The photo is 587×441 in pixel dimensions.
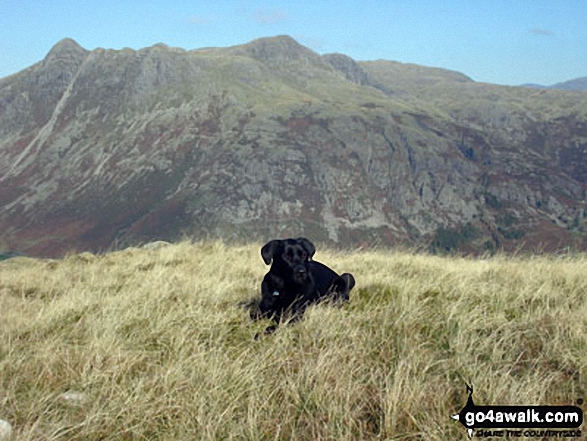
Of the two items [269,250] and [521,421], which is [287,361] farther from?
[269,250]

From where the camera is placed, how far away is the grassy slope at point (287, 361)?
3551 millimetres

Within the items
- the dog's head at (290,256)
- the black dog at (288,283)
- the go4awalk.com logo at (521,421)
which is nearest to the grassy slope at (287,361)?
the go4awalk.com logo at (521,421)

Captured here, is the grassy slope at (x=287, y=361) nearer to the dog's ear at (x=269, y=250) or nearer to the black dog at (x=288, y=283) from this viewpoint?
the black dog at (x=288, y=283)

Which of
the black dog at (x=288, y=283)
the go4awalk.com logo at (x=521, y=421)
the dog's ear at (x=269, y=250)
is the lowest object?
the go4awalk.com logo at (x=521, y=421)

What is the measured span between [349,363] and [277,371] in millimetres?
692

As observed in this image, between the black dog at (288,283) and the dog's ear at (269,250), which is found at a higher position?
the dog's ear at (269,250)

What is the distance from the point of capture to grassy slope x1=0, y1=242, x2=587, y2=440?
11.6 ft

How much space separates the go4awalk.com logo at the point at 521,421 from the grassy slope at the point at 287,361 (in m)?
0.11

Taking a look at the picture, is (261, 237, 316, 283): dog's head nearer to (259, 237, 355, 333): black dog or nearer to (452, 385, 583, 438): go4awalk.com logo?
(259, 237, 355, 333): black dog

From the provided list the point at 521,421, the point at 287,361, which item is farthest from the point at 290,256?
the point at 521,421

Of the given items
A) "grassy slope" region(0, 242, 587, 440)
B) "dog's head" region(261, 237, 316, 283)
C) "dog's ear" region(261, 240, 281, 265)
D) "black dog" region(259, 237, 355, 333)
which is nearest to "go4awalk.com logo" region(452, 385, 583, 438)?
"grassy slope" region(0, 242, 587, 440)

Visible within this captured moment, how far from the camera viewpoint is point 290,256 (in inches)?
257

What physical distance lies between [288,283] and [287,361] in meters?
2.02

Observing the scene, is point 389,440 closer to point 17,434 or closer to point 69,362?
point 17,434
